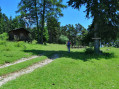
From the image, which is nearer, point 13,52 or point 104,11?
point 13,52

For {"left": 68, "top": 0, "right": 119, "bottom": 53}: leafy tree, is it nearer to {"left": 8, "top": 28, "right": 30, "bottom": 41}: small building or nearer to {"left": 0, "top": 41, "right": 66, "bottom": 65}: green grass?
{"left": 0, "top": 41, "right": 66, "bottom": 65}: green grass

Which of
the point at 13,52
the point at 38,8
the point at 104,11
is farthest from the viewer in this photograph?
the point at 38,8

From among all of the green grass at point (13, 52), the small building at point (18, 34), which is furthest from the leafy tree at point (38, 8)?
the green grass at point (13, 52)

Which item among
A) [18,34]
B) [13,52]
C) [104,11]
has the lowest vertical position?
[13,52]

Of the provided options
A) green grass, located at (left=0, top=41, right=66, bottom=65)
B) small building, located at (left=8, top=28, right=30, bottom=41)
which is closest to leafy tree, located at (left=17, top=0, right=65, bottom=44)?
small building, located at (left=8, top=28, right=30, bottom=41)

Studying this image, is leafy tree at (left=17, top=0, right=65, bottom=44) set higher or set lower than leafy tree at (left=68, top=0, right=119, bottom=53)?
higher

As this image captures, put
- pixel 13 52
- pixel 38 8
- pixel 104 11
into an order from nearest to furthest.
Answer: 1. pixel 13 52
2. pixel 104 11
3. pixel 38 8

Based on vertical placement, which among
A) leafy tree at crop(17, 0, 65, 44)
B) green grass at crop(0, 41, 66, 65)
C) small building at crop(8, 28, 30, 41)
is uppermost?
leafy tree at crop(17, 0, 65, 44)

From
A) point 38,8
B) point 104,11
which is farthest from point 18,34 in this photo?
point 104,11

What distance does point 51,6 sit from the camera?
84.6 feet

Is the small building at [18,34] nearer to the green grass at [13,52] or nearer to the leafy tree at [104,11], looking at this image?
the green grass at [13,52]

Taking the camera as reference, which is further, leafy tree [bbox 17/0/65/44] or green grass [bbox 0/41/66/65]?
leafy tree [bbox 17/0/65/44]

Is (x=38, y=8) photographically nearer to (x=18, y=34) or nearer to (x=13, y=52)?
(x=18, y=34)

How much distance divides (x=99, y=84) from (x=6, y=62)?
658cm
